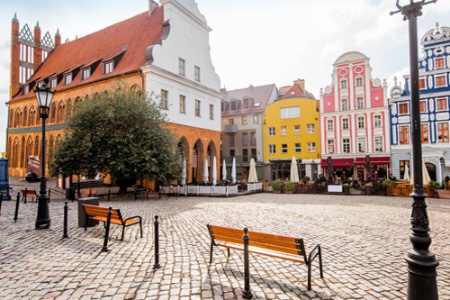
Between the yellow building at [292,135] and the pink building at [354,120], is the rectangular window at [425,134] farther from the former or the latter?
the yellow building at [292,135]

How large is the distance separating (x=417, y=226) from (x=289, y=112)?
126ft

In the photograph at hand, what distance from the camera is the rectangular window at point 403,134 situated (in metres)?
32.4

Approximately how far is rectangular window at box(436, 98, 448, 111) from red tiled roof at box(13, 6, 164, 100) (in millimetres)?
29646

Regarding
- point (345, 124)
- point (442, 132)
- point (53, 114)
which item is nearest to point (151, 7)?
point (53, 114)

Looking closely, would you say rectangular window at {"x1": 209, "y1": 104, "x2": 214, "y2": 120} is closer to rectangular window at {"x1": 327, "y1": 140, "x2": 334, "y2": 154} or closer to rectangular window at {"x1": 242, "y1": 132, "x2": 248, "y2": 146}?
rectangular window at {"x1": 242, "y1": 132, "x2": 248, "y2": 146}

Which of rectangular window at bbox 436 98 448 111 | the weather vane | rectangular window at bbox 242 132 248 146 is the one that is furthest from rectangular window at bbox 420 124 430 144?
the weather vane

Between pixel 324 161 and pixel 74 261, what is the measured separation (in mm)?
33971

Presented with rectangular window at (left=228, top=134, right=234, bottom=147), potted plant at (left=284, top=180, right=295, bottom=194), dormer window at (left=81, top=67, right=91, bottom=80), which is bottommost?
potted plant at (left=284, top=180, right=295, bottom=194)

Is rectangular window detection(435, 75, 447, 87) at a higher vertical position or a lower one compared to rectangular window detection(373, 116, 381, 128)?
higher

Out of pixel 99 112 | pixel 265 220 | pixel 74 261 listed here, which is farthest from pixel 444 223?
pixel 99 112

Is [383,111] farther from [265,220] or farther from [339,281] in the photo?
[339,281]

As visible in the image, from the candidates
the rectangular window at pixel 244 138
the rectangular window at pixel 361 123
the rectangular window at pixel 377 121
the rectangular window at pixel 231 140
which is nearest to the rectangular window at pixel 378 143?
the rectangular window at pixel 377 121

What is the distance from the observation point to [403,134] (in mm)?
32688

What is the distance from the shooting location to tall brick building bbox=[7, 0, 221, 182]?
26656mm
